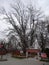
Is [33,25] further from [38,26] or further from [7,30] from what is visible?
[7,30]

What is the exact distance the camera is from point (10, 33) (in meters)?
65.0

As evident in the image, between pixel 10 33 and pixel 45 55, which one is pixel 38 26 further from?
pixel 45 55

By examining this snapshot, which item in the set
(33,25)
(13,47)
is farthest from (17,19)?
(13,47)

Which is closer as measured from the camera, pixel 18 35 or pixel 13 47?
pixel 18 35

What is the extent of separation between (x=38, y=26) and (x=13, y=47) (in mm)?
28117

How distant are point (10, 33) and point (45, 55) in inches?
1120

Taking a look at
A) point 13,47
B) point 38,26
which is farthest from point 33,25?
point 13,47

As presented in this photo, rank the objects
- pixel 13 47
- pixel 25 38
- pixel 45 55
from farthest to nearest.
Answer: pixel 13 47 → pixel 25 38 → pixel 45 55

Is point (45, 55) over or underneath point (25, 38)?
underneath

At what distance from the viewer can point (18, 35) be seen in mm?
64562

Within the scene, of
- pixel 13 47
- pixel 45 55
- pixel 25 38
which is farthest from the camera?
pixel 13 47

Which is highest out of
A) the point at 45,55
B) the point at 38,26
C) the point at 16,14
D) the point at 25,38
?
the point at 16,14

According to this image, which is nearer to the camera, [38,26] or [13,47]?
[38,26]

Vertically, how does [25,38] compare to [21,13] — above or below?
below
